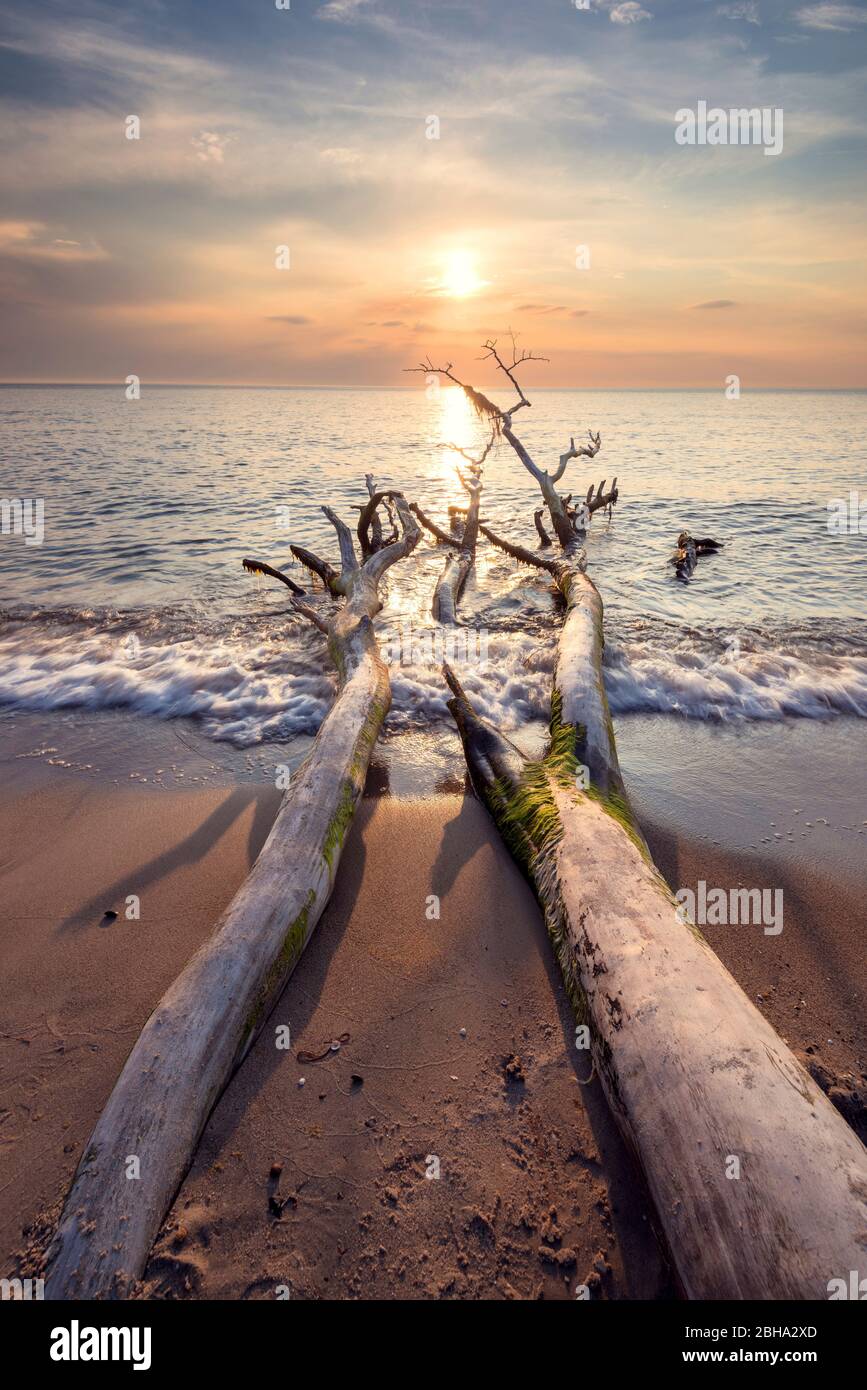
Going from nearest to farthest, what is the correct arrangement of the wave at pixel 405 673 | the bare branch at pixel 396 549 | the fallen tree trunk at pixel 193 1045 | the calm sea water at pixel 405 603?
the fallen tree trunk at pixel 193 1045, the wave at pixel 405 673, the calm sea water at pixel 405 603, the bare branch at pixel 396 549

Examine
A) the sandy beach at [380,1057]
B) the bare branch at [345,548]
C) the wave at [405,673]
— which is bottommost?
the sandy beach at [380,1057]

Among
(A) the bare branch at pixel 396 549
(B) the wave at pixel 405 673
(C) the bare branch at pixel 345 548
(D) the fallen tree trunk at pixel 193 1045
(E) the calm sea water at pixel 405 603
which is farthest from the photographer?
(C) the bare branch at pixel 345 548

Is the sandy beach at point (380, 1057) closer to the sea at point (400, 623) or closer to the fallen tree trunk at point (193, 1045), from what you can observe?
the fallen tree trunk at point (193, 1045)

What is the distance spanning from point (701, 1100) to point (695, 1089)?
0.04m

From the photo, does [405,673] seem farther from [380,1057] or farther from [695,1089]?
[695,1089]

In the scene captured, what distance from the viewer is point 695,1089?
2307 mm

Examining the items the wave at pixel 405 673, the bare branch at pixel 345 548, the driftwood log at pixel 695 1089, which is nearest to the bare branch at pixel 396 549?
the bare branch at pixel 345 548

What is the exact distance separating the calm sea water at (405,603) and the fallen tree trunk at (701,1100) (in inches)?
147

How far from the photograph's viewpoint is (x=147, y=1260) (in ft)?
7.32

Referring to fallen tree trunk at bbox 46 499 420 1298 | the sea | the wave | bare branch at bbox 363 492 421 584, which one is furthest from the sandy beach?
bare branch at bbox 363 492 421 584

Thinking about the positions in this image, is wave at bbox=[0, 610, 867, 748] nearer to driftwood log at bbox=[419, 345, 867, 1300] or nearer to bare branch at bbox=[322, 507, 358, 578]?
bare branch at bbox=[322, 507, 358, 578]

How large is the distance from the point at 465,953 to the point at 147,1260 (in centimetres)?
197

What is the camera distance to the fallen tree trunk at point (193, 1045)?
2.21 m

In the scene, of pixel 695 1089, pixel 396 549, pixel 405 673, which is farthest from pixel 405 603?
pixel 695 1089
